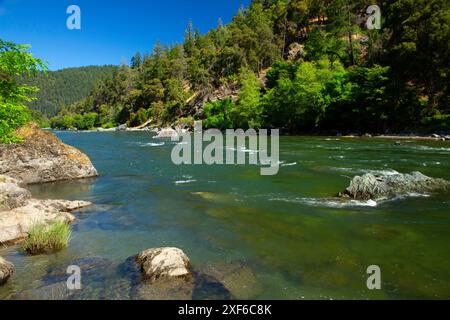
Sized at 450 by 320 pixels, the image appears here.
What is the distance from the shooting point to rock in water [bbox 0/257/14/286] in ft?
26.9

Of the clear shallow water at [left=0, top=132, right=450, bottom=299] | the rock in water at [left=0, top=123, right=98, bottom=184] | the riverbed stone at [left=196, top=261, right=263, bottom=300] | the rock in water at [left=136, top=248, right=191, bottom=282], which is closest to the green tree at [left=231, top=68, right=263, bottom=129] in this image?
the rock in water at [left=0, top=123, right=98, bottom=184]

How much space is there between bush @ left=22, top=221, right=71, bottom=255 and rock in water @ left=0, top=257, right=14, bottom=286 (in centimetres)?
130

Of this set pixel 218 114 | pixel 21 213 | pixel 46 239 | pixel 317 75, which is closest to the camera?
pixel 46 239

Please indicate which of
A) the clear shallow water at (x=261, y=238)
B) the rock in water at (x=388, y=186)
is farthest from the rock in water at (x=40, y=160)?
the rock in water at (x=388, y=186)

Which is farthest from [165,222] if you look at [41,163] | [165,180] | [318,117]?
[318,117]

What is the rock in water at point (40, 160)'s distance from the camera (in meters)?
20.9

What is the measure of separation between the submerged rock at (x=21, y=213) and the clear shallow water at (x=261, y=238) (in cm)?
71

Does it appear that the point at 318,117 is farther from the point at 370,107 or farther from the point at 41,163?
the point at 41,163

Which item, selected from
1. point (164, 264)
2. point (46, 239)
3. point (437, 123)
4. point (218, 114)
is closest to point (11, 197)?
point (46, 239)

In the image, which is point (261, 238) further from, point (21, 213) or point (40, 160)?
point (40, 160)

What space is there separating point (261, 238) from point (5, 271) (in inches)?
284

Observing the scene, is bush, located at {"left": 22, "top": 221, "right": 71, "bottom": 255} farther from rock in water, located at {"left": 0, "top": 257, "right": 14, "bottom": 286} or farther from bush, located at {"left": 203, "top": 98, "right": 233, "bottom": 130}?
bush, located at {"left": 203, "top": 98, "right": 233, "bottom": 130}

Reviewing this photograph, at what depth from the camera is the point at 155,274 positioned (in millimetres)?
8477

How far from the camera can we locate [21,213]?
40.2ft
